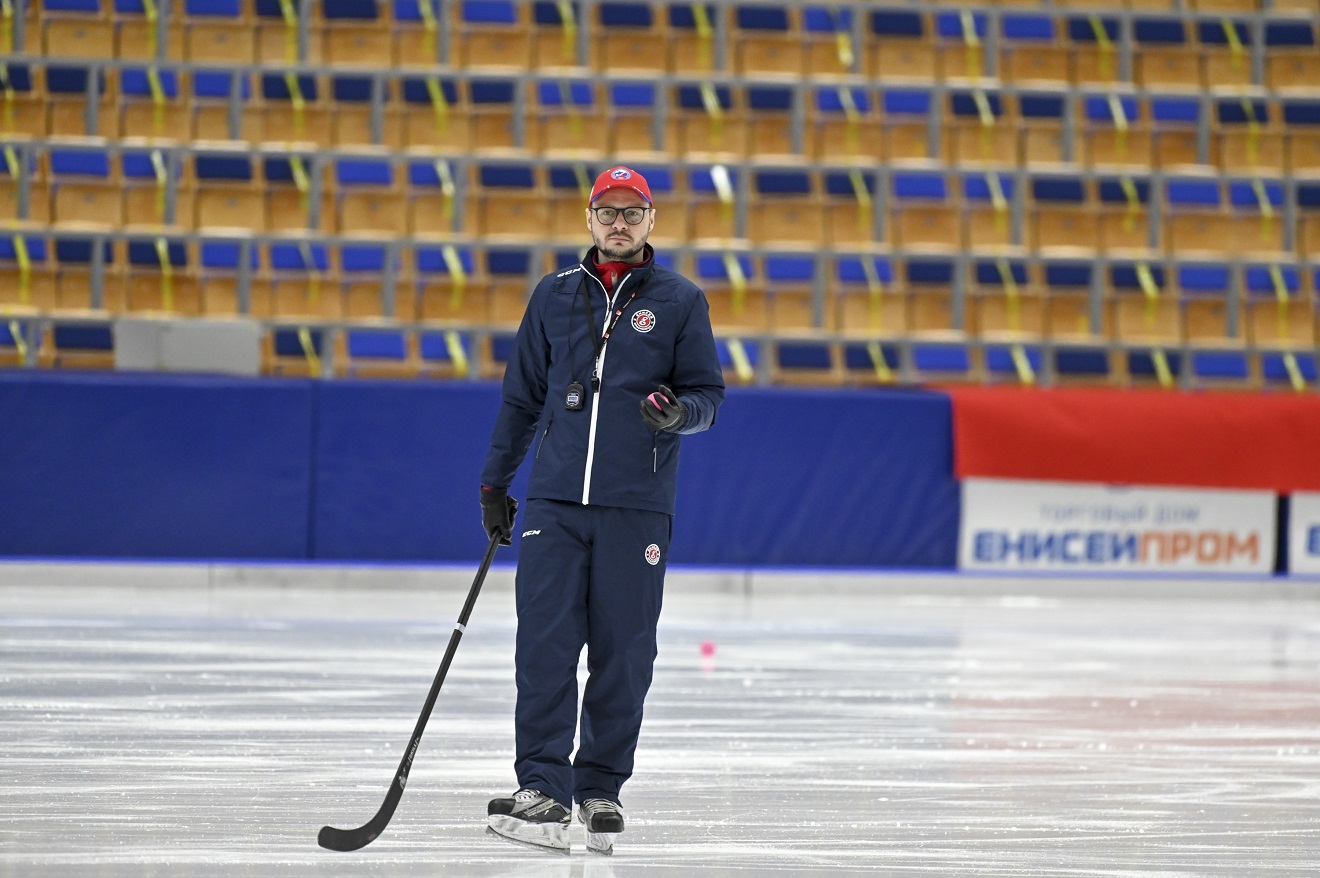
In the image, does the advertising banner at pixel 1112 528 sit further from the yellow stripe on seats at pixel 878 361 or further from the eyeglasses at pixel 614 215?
the eyeglasses at pixel 614 215

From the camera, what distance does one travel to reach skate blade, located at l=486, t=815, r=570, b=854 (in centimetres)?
415

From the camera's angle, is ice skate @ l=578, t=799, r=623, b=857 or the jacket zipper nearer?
ice skate @ l=578, t=799, r=623, b=857

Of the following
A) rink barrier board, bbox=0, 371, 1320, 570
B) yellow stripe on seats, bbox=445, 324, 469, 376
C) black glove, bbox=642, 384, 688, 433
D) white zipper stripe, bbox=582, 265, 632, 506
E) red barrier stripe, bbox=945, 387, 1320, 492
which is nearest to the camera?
black glove, bbox=642, 384, 688, 433

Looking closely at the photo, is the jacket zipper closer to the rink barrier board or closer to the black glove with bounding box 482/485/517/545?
the black glove with bounding box 482/485/517/545

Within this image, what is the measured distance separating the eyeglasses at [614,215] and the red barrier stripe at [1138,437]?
8.14 m

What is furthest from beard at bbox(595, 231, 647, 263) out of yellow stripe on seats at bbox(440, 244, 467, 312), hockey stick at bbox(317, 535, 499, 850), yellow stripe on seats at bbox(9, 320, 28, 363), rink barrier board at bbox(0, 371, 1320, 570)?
yellow stripe on seats at bbox(9, 320, 28, 363)

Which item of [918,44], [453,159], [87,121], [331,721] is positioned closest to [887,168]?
[918,44]

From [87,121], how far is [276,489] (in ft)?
21.2

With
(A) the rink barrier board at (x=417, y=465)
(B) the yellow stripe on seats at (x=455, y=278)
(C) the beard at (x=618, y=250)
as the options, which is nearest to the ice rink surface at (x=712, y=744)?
(A) the rink barrier board at (x=417, y=465)

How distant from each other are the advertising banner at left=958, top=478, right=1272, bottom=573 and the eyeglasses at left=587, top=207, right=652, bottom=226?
8.30m

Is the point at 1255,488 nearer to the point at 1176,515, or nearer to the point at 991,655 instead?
the point at 1176,515

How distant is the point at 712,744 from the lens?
19.2 ft

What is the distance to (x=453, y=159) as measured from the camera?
16156 millimetres

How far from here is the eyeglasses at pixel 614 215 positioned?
4320 millimetres
